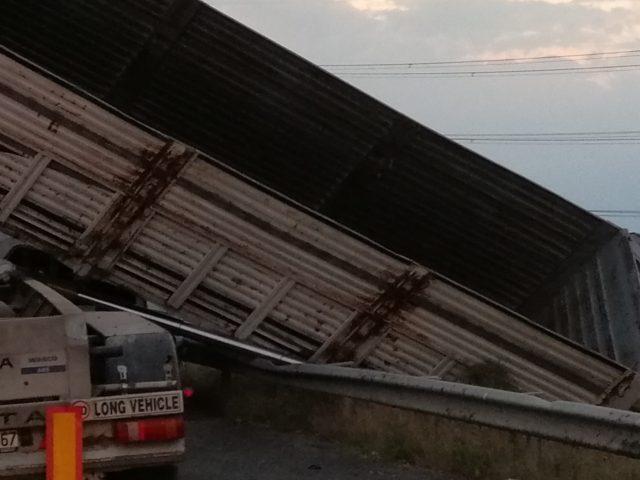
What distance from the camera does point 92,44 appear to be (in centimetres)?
925

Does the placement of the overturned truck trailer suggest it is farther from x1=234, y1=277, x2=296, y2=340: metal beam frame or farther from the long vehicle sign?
the long vehicle sign

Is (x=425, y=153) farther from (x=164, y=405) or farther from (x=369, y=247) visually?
(x=164, y=405)

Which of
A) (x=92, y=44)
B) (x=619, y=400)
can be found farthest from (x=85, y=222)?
(x=619, y=400)

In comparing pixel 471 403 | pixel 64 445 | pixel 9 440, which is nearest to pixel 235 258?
pixel 471 403

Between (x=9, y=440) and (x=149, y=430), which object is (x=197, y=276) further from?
(x=9, y=440)

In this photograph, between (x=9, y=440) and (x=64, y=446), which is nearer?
(x=64, y=446)

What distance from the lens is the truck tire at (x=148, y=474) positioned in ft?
14.8

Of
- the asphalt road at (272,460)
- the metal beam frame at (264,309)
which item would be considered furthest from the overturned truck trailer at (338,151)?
the asphalt road at (272,460)

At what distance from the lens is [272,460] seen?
6379 millimetres

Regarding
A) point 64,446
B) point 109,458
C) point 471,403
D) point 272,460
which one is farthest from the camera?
point 272,460

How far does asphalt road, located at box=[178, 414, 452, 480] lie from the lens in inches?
233

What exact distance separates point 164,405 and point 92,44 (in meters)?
5.52

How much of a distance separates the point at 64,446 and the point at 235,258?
15.3 ft

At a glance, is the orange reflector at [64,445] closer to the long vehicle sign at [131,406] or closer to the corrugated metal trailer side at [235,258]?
the long vehicle sign at [131,406]
